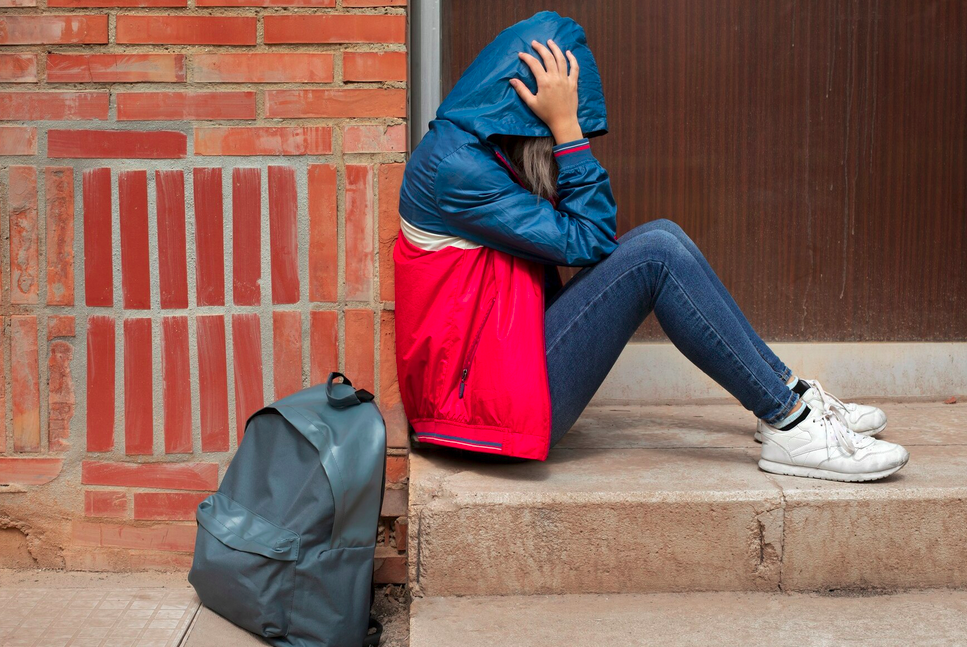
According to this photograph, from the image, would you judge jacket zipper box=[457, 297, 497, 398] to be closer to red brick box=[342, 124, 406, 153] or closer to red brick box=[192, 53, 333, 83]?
Result: red brick box=[342, 124, 406, 153]

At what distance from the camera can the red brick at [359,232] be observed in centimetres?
237

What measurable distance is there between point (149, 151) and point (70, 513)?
3.31ft

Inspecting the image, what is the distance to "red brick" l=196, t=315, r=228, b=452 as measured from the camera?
94.0 inches

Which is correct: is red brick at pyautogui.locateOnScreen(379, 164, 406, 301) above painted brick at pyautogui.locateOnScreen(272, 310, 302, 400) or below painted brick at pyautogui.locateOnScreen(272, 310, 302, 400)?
above

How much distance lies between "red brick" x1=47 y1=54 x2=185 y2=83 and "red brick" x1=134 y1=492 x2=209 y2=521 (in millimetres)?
1109

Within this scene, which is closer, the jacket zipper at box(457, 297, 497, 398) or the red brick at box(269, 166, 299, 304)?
the jacket zipper at box(457, 297, 497, 398)

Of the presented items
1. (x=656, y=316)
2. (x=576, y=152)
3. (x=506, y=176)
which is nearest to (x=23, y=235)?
(x=506, y=176)

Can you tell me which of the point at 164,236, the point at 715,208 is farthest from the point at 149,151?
the point at 715,208

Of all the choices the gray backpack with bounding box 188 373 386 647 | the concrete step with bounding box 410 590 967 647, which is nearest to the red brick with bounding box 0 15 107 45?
the gray backpack with bounding box 188 373 386 647

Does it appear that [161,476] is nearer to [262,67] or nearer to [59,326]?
[59,326]

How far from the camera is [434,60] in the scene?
111 inches

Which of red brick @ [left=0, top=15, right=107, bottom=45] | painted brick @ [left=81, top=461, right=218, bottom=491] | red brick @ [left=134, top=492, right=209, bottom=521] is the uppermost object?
red brick @ [left=0, top=15, right=107, bottom=45]

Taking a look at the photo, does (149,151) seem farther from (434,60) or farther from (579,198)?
(579,198)

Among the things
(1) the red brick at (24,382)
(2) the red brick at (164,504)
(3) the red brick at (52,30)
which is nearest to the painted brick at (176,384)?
(2) the red brick at (164,504)
